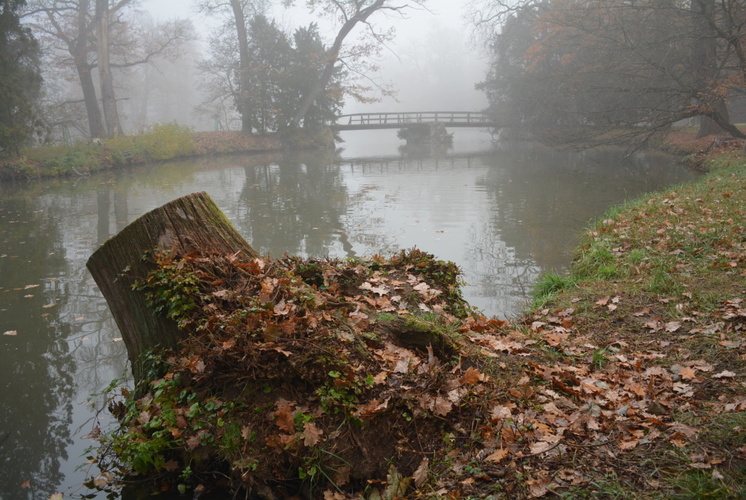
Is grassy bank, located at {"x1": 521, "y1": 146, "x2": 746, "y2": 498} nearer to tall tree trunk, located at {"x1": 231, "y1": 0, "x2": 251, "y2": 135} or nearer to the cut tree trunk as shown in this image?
the cut tree trunk

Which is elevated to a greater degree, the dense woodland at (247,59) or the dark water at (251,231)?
the dense woodland at (247,59)

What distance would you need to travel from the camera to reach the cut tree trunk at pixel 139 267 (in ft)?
11.7

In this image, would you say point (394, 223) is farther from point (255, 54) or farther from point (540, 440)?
point (255, 54)

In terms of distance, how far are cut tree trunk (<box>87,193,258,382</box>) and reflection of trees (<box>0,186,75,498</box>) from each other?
801 millimetres

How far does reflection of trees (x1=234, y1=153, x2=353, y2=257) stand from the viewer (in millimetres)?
9258

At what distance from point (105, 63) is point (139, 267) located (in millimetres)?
30466


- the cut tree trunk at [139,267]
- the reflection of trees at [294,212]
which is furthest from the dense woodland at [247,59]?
the cut tree trunk at [139,267]

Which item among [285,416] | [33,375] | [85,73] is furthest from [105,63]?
[285,416]

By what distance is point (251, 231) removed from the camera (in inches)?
404

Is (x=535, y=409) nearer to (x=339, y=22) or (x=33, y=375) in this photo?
(x=33, y=375)

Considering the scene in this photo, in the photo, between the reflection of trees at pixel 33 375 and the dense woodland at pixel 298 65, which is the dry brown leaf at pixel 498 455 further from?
the dense woodland at pixel 298 65

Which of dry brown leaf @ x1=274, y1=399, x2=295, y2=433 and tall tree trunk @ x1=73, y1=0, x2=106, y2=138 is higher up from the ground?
tall tree trunk @ x1=73, y1=0, x2=106, y2=138

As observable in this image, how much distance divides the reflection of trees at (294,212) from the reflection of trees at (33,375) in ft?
9.47

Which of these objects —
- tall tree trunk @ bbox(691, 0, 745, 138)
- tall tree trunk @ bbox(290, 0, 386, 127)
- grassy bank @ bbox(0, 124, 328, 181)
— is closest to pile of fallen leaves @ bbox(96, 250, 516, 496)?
tall tree trunk @ bbox(691, 0, 745, 138)
